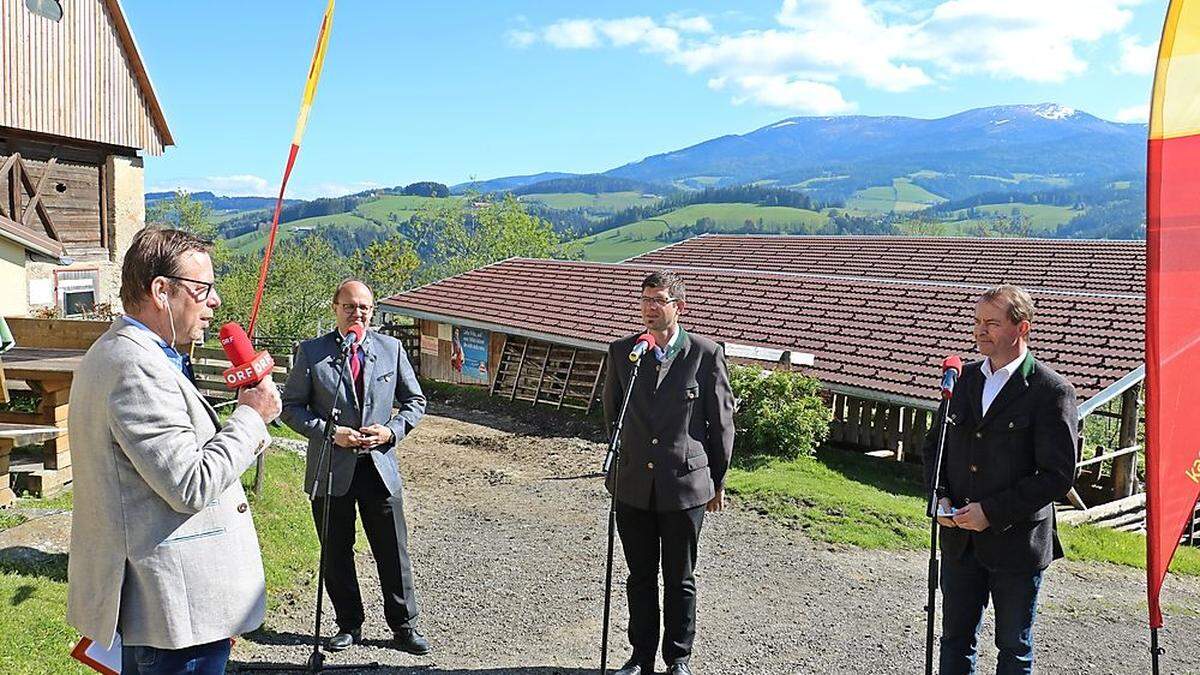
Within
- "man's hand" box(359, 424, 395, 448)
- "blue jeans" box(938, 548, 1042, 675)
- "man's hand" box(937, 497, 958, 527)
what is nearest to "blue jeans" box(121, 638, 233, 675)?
"man's hand" box(359, 424, 395, 448)

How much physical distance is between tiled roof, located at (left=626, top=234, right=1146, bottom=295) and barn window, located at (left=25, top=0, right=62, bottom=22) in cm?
1507

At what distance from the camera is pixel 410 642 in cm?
529

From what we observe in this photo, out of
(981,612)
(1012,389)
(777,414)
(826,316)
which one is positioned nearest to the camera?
(1012,389)

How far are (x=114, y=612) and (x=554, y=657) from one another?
3.50 metres

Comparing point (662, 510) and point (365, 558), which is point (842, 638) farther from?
point (365, 558)

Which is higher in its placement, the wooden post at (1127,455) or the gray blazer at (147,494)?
the gray blazer at (147,494)

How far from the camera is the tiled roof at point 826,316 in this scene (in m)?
12.8

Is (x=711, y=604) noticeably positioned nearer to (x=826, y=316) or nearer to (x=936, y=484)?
(x=936, y=484)

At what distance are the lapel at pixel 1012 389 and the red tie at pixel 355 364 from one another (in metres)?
3.32

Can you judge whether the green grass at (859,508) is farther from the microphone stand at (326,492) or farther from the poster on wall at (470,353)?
the poster on wall at (470,353)

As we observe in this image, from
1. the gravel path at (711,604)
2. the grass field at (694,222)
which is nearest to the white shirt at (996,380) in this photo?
the gravel path at (711,604)

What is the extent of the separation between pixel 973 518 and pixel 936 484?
202 millimetres

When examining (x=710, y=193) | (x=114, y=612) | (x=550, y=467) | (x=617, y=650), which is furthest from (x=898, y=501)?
(x=710, y=193)

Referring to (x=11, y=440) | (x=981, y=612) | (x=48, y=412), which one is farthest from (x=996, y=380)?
(x=48, y=412)
